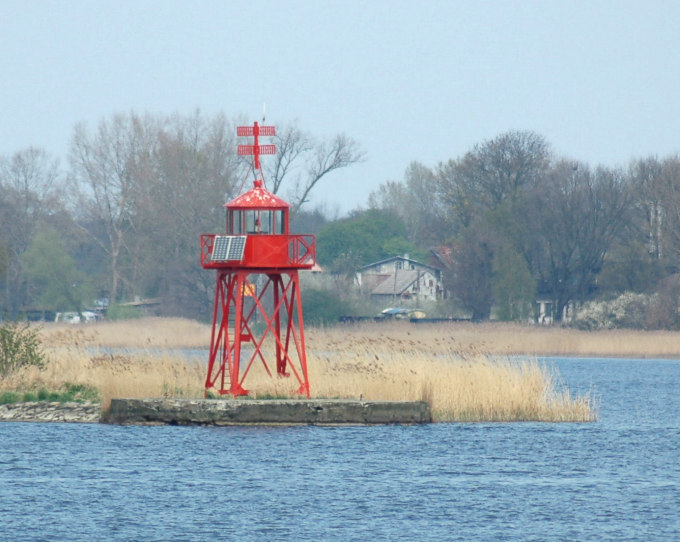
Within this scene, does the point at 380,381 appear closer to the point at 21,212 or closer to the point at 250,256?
the point at 250,256

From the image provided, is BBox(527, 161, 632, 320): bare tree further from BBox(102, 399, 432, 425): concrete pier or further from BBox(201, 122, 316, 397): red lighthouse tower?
BBox(102, 399, 432, 425): concrete pier

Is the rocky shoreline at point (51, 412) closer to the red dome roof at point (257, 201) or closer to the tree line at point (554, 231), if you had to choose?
the red dome roof at point (257, 201)

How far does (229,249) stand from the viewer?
35.3 m

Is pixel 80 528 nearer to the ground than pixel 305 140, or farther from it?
nearer to the ground

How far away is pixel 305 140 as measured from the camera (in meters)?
91.2

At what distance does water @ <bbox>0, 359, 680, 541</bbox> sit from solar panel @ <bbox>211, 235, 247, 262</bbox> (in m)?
4.24

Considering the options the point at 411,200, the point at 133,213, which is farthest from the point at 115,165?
the point at 411,200

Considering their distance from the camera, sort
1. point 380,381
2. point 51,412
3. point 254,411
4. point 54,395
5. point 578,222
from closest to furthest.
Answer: point 254,411 → point 380,381 → point 51,412 → point 54,395 → point 578,222

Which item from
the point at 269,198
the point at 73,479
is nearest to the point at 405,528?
the point at 73,479

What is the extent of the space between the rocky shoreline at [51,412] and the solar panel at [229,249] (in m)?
5.69

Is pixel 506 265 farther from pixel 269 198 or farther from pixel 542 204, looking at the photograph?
pixel 269 198

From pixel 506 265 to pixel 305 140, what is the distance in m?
15.5

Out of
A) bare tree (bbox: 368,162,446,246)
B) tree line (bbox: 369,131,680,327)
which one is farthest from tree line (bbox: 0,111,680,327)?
bare tree (bbox: 368,162,446,246)

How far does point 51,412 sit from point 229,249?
707 centimetres
